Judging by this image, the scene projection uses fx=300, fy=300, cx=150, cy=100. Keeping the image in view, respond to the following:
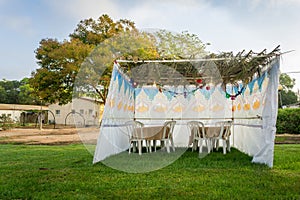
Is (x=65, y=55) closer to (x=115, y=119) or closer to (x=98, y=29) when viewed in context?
(x=98, y=29)

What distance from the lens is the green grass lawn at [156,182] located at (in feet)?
11.3

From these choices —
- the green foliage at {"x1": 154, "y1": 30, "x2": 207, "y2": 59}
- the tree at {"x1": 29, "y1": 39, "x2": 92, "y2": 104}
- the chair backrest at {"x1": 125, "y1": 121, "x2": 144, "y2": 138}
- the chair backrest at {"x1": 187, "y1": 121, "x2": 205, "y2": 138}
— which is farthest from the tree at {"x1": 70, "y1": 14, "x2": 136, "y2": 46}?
the chair backrest at {"x1": 187, "y1": 121, "x2": 205, "y2": 138}

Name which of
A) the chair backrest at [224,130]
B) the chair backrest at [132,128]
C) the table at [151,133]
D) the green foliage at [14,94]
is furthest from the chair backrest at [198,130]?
the green foliage at [14,94]

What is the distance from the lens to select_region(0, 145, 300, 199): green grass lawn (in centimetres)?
344

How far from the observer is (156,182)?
408cm

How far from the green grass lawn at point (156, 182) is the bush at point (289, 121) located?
9589mm

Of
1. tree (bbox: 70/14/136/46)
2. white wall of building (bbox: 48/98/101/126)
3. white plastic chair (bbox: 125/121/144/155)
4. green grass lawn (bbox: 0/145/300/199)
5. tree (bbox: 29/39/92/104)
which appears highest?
tree (bbox: 70/14/136/46)

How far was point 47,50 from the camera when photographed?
17.7 m

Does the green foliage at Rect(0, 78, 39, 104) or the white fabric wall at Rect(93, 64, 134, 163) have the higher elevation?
the green foliage at Rect(0, 78, 39, 104)

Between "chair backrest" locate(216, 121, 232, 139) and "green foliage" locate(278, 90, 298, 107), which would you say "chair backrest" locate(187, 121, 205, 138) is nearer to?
"chair backrest" locate(216, 121, 232, 139)

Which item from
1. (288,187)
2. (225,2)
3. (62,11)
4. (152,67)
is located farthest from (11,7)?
(288,187)

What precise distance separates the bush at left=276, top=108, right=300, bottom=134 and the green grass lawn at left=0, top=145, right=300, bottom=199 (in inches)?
378

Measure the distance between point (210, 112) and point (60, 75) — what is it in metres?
9.57

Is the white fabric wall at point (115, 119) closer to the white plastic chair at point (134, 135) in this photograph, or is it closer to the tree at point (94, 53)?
the white plastic chair at point (134, 135)
